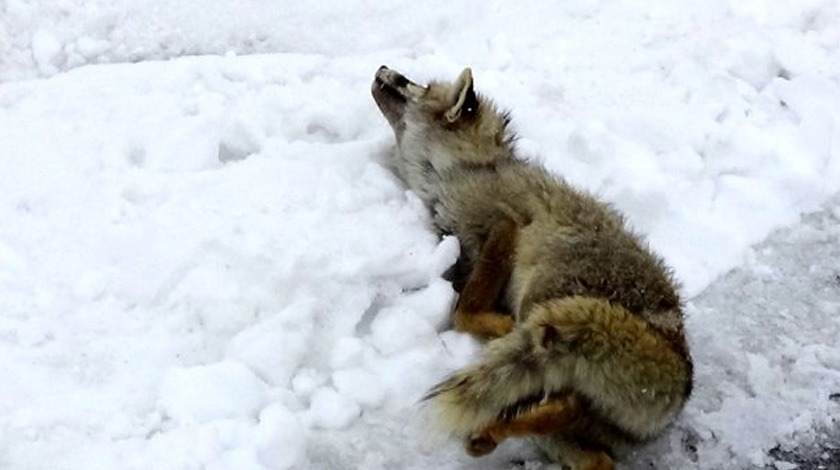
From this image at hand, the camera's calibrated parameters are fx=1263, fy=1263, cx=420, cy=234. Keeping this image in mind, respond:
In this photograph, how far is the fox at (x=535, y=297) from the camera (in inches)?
198

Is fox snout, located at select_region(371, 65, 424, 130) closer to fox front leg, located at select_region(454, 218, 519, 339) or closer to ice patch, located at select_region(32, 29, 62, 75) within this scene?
fox front leg, located at select_region(454, 218, 519, 339)

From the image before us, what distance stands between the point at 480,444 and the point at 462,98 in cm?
279

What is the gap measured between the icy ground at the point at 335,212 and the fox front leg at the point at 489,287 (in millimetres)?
86

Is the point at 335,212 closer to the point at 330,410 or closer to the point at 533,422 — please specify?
the point at 330,410

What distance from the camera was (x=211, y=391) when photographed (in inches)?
210

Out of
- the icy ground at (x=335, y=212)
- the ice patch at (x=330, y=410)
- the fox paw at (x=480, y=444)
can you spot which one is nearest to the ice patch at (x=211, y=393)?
the icy ground at (x=335, y=212)

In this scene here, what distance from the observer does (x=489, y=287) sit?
20.4 ft

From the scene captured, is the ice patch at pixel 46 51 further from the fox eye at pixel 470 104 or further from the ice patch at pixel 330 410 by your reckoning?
the ice patch at pixel 330 410

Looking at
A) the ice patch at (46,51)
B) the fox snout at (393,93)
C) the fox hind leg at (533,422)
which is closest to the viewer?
the fox hind leg at (533,422)

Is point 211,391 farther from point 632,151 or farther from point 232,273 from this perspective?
point 632,151

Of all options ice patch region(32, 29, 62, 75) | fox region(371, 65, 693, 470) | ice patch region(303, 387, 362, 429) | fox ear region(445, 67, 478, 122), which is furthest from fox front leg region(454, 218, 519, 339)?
ice patch region(32, 29, 62, 75)

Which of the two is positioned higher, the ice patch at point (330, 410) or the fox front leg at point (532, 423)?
the fox front leg at point (532, 423)

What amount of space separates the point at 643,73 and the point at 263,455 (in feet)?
13.7

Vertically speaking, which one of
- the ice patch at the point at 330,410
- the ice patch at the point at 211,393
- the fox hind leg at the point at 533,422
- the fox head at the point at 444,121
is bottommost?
the fox head at the point at 444,121
